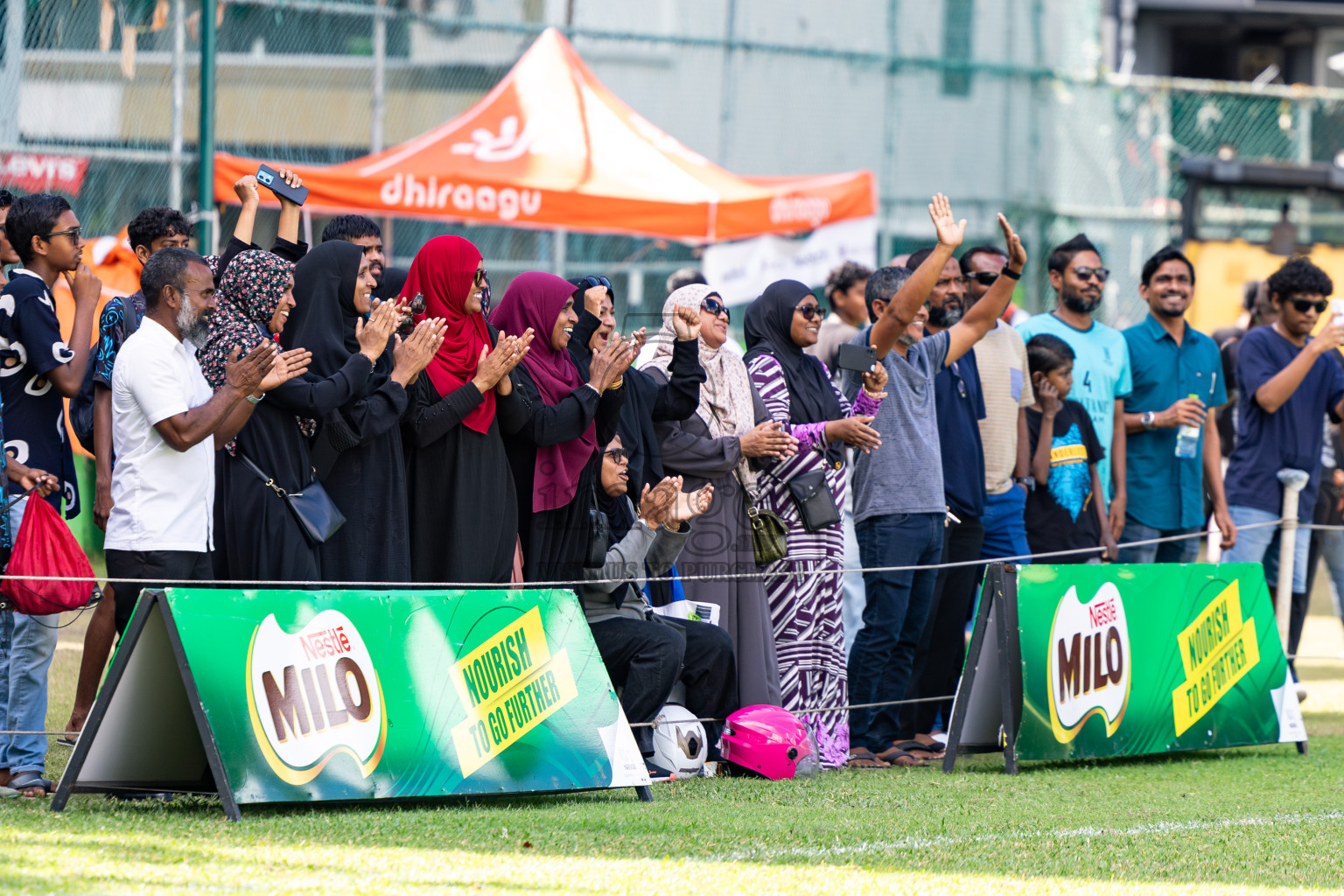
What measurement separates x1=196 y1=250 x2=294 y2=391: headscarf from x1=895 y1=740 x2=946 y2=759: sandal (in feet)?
11.5

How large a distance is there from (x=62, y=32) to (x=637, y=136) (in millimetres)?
4267

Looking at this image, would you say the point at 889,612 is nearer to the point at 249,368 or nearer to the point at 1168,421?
the point at 1168,421

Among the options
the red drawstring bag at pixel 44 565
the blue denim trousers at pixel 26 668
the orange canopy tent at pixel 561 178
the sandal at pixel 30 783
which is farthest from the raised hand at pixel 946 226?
the orange canopy tent at pixel 561 178

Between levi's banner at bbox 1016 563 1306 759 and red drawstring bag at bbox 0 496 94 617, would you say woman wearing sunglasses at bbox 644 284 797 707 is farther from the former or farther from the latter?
red drawstring bag at bbox 0 496 94 617

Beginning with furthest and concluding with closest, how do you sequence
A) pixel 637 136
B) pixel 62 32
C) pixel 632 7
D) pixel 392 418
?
1. pixel 632 7
2. pixel 637 136
3. pixel 62 32
4. pixel 392 418

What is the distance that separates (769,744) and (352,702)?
6.45 feet

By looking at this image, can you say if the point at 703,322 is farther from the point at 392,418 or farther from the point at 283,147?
the point at 283,147

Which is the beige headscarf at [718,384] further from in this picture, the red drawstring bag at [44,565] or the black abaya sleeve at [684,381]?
the red drawstring bag at [44,565]

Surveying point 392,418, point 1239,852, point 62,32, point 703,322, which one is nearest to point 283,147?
point 62,32

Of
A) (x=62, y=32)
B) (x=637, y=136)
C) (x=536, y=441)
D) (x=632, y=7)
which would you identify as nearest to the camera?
(x=536, y=441)

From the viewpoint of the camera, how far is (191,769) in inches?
214

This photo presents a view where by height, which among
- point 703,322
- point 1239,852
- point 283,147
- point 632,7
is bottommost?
point 1239,852

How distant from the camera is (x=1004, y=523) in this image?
823cm

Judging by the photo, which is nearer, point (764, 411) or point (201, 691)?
point (201, 691)
